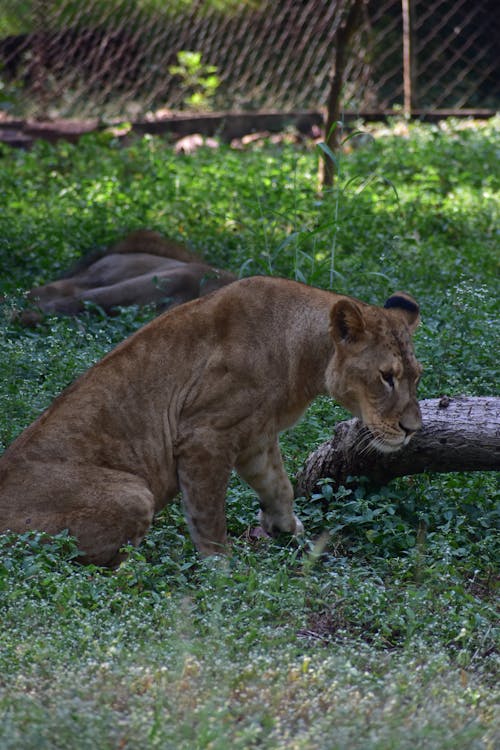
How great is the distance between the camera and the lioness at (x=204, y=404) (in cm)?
564

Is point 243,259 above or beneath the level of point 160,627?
beneath

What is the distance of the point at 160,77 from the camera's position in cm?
1575

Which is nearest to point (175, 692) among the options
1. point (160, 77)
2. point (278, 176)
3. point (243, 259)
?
point (243, 259)

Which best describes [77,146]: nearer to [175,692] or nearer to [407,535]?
[407,535]

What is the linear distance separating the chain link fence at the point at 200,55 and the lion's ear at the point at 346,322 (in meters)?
9.86

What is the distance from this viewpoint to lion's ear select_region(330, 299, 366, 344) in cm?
578

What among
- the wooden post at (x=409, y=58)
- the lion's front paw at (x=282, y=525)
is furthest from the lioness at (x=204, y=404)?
the wooden post at (x=409, y=58)

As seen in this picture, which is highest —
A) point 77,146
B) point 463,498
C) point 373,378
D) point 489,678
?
point 373,378

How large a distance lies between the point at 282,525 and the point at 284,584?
87cm

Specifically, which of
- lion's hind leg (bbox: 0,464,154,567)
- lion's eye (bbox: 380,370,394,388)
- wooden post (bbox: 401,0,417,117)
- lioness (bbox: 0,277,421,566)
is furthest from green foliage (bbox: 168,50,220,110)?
lion's hind leg (bbox: 0,464,154,567)

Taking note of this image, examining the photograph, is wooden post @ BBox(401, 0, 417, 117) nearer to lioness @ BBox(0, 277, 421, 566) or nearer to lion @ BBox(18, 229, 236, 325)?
lion @ BBox(18, 229, 236, 325)

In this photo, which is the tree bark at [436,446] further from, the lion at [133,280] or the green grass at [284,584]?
the lion at [133,280]

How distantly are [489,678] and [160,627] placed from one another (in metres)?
1.24

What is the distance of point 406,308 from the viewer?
6102 mm
